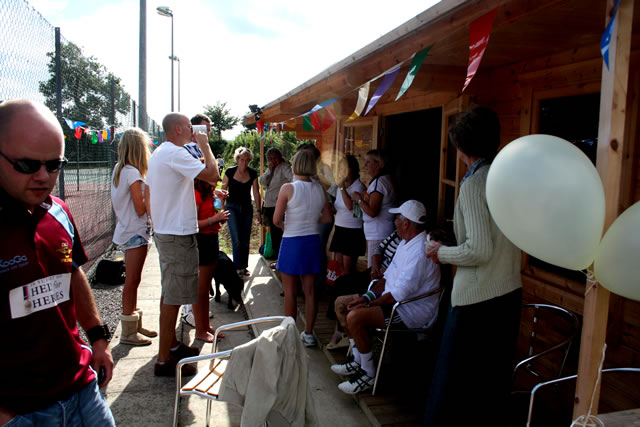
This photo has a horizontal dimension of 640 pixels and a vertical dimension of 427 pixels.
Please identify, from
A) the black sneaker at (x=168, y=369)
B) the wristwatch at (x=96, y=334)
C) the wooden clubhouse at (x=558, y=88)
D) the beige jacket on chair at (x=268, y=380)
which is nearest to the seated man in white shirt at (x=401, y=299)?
the wooden clubhouse at (x=558, y=88)

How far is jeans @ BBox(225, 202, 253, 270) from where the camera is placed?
5480mm

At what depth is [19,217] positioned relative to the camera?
1213 mm

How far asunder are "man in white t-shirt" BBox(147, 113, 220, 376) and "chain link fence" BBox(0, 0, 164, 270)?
1008mm

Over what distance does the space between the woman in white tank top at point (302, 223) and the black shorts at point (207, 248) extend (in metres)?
0.57

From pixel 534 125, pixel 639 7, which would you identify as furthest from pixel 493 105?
pixel 639 7

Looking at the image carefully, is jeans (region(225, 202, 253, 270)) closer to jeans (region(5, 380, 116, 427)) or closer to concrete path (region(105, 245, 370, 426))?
concrete path (region(105, 245, 370, 426))

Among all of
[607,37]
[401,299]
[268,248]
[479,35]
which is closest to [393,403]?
[401,299]

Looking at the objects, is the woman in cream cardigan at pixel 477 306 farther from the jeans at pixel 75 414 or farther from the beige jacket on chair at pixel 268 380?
the jeans at pixel 75 414

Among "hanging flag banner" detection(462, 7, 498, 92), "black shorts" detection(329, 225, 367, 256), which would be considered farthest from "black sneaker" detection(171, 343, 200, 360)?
"hanging flag banner" detection(462, 7, 498, 92)

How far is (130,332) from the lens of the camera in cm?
371

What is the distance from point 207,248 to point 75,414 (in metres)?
2.26

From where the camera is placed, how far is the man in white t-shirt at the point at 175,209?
284 centimetres

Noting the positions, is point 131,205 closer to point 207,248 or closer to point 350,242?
point 207,248

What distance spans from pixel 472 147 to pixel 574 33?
91 centimetres
